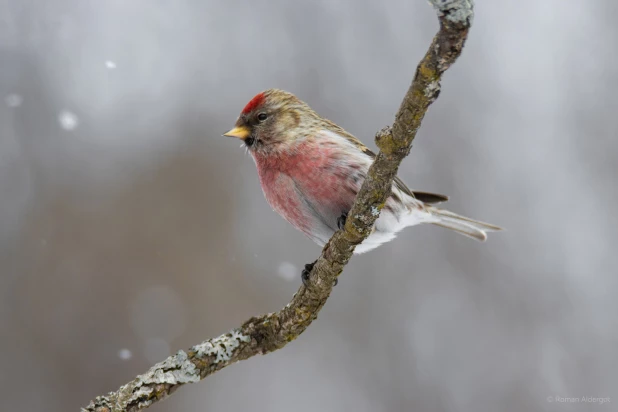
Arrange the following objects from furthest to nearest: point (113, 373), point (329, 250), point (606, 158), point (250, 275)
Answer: point (606, 158)
point (250, 275)
point (113, 373)
point (329, 250)

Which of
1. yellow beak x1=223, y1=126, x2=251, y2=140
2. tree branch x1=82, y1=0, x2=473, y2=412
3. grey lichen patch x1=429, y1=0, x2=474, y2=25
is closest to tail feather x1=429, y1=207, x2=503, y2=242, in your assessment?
yellow beak x1=223, y1=126, x2=251, y2=140

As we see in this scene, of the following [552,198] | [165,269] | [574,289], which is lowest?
[574,289]

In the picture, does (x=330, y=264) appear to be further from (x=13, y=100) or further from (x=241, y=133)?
(x=13, y=100)

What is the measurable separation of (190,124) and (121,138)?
2.29ft

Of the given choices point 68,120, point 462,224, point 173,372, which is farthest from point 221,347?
point 68,120

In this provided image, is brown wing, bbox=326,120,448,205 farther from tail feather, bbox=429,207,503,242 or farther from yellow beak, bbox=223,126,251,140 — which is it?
yellow beak, bbox=223,126,251,140

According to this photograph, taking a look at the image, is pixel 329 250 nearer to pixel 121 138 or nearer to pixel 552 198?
pixel 121 138

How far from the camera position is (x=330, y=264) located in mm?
2453

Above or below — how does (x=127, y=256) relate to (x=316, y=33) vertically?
below

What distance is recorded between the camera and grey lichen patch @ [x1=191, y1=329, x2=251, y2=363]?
8.07 ft

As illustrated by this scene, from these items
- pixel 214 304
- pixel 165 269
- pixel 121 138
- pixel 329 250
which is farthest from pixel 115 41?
pixel 329 250

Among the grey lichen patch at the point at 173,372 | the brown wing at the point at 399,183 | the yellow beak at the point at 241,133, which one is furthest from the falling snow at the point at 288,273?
the grey lichen patch at the point at 173,372

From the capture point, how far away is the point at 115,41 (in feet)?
20.6

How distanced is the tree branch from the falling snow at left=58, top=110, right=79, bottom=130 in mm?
3963
